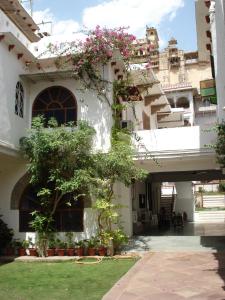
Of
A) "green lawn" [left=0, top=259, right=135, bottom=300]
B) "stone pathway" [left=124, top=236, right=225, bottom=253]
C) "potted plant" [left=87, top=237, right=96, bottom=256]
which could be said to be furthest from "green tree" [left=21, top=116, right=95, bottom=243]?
"stone pathway" [left=124, top=236, right=225, bottom=253]

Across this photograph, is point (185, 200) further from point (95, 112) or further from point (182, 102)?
point (95, 112)

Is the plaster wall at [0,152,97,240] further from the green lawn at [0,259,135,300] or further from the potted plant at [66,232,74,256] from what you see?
the green lawn at [0,259,135,300]

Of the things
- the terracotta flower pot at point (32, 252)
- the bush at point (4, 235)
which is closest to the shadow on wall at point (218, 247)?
the terracotta flower pot at point (32, 252)

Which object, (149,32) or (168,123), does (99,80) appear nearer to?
(168,123)

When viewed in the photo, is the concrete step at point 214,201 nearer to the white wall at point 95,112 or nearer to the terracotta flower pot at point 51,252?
the white wall at point 95,112

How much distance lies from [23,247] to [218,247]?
600 centimetres

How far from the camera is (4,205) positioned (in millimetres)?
12992

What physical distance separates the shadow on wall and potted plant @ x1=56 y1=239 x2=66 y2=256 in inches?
173

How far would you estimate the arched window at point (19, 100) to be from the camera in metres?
12.8

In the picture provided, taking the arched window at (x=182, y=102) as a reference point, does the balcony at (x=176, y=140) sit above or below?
below

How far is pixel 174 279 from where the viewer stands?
318 inches

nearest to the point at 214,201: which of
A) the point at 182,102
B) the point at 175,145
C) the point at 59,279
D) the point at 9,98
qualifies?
the point at 182,102

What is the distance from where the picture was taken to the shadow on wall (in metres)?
8.73

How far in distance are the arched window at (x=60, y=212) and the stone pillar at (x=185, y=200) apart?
14590 mm
